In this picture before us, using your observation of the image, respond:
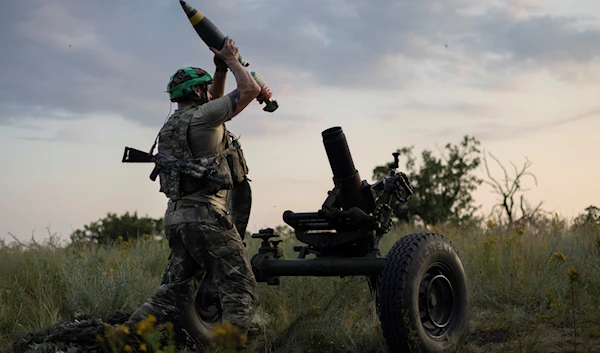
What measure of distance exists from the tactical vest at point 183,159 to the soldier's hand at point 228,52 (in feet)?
1.93

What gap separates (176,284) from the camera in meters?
6.19

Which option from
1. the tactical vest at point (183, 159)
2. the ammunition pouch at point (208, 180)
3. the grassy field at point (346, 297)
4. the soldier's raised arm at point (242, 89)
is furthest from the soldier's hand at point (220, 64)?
the grassy field at point (346, 297)

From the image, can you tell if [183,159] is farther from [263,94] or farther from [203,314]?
[203,314]

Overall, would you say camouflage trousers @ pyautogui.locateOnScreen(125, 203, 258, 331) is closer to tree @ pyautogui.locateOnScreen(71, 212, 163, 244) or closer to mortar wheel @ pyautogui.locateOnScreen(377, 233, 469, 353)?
mortar wheel @ pyautogui.locateOnScreen(377, 233, 469, 353)

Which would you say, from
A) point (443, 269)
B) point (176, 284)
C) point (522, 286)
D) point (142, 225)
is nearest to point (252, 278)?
point (176, 284)

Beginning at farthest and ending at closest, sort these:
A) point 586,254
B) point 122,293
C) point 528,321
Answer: point 586,254, point 122,293, point 528,321

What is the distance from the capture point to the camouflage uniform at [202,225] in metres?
5.89

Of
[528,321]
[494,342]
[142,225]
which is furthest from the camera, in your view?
[142,225]

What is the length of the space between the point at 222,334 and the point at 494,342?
4315 millimetres

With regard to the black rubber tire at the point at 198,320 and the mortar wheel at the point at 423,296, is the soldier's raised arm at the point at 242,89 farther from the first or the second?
the black rubber tire at the point at 198,320

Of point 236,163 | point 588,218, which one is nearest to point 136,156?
point 236,163

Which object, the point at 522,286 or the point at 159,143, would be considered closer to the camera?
the point at 159,143

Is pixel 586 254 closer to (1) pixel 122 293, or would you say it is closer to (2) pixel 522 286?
(2) pixel 522 286

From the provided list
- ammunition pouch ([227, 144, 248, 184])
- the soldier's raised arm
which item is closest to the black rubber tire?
ammunition pouch ([227, 144, 248, 184])
